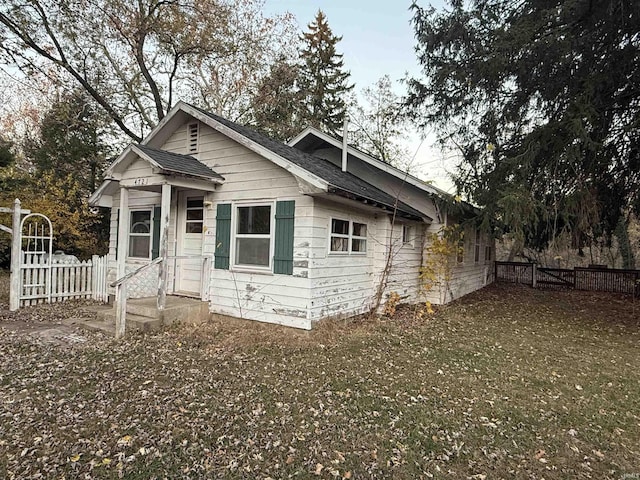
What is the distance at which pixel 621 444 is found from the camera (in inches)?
130

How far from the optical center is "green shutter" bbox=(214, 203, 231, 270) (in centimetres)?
728

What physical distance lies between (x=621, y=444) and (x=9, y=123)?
2453cm

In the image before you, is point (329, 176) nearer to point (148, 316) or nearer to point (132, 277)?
point (132, 277)

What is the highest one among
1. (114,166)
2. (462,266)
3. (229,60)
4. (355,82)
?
(355,82)

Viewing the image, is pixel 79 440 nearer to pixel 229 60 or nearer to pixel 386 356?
pixel 386 356

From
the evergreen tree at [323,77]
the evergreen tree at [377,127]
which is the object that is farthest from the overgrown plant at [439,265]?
the evergreen tree at [377,127]

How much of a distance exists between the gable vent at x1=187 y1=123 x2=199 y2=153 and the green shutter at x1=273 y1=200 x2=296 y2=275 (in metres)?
2.74

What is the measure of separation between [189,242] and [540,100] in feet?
27.5

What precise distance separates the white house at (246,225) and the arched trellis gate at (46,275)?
591mm

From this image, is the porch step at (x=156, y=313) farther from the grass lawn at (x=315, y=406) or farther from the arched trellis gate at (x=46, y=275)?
the arched trellis gate at (x=46, y=275)

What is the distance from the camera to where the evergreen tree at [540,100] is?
22.7ft

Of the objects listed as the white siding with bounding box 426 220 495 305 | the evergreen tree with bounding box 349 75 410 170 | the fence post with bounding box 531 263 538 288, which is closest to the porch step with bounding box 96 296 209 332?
the white siding with bounding box 426 220 495 305

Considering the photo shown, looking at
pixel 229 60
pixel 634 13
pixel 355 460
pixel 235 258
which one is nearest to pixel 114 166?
pixel 235 258

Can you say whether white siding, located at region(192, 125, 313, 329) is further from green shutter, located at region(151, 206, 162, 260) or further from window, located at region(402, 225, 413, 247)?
window, located at region(402, 225, 413, 247)
